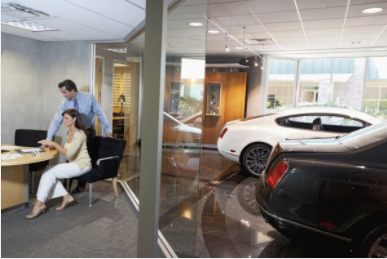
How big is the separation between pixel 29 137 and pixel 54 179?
148 centimetres

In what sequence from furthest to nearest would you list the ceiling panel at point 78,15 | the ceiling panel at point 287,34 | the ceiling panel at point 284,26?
1. the ceiling panel at point 287,34
2. the ceiling panel at point 284,26
3. the ceiling panel at point 78,15

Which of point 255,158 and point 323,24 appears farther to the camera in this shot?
point 255,158

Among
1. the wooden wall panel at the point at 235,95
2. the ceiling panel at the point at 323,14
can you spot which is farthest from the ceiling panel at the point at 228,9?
the wooden wall panel at the point at 235,95

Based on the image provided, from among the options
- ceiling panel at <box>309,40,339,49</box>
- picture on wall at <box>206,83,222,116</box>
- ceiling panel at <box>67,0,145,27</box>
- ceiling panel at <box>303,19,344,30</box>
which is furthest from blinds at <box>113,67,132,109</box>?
ceiling panel at <box>309,40,339,49</box>

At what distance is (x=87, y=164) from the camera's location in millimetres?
3650

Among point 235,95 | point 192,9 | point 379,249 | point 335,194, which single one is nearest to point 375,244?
point 379,249

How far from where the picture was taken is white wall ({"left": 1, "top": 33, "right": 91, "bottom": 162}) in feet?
16.6

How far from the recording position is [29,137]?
14.8ft

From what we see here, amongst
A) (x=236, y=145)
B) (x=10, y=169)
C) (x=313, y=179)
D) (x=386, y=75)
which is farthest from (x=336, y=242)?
(x=386, y=75)

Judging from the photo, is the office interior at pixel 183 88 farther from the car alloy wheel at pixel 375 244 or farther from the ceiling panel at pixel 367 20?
the car alloy wheel at pixel 375 244

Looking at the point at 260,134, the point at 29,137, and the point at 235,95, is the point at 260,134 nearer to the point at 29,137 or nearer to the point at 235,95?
the point at 235,95

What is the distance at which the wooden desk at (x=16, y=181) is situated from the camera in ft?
10.9

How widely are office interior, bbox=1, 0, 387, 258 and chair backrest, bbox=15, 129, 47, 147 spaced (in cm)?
84

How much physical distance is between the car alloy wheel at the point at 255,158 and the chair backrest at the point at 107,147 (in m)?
2.44
